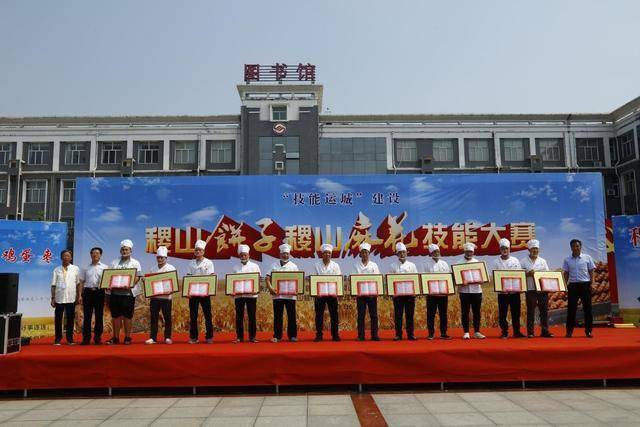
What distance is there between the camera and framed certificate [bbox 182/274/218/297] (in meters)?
5.56

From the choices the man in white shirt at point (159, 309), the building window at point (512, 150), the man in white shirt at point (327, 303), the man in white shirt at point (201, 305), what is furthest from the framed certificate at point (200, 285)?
the building window at point (512, 150)

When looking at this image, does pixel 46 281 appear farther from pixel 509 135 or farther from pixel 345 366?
pixel 509 135

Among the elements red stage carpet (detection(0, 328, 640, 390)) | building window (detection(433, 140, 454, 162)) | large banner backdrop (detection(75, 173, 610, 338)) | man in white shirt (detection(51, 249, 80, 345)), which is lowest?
red stage carpet (detection(0, 328, 640, 390))

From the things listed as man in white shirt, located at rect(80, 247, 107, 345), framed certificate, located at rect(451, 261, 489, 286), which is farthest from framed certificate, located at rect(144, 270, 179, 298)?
framed certificate, located at rect(451, 261, 489, 286)

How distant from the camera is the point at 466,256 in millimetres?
5973

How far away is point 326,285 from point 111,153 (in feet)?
77.9

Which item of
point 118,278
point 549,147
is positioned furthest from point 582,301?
point 549,147

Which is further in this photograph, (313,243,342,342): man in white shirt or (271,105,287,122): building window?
(271,105,287,122): building window

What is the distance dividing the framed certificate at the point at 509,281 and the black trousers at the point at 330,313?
1.83 metres

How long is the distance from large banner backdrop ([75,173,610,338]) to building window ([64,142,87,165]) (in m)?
21.0

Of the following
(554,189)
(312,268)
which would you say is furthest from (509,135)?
(312,268)

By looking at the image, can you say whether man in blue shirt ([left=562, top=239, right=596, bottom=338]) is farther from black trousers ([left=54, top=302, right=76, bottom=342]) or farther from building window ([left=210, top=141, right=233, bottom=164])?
building window ([left=210, top=141, right=233, bottom=164])

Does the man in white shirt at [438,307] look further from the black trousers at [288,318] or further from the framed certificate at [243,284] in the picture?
the framed certificate at [243,284]

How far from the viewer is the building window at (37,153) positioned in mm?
26266
